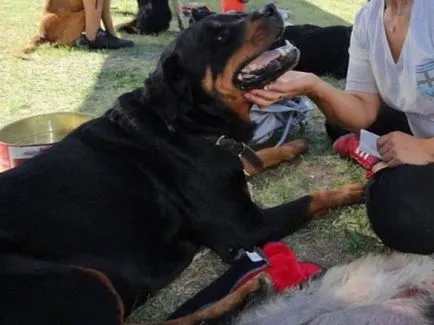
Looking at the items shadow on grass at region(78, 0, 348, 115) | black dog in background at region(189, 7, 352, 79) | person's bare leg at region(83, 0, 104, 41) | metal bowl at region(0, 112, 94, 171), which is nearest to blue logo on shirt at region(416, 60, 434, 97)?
metal bowl at region(0, 112, 94, 171)

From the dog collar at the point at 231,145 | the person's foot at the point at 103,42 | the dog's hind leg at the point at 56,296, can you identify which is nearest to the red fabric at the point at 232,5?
the person's foot at the point at 103,42

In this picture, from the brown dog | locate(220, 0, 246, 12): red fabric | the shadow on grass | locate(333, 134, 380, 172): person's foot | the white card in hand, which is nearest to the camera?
the white card in hand

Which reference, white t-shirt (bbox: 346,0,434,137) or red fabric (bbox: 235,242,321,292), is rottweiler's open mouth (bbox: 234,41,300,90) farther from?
red fabric (bbox: 235,242,321,292)

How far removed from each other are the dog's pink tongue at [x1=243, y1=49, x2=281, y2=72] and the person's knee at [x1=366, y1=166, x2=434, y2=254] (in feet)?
2.40

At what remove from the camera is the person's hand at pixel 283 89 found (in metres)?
2.82

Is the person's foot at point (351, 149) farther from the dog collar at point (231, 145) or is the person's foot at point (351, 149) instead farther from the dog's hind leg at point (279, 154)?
the dog collar at point (231, 145)

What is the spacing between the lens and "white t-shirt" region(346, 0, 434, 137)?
2645 millimetres

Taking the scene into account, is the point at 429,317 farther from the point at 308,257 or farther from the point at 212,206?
the point at 212,206

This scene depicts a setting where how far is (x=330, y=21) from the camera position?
8.22 m

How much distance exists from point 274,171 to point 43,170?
60.3 inches

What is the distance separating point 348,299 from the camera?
2.52m

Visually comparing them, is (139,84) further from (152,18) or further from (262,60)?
(262,60)

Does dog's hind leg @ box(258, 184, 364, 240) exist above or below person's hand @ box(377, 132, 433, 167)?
below

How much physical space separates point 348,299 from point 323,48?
2.98m
